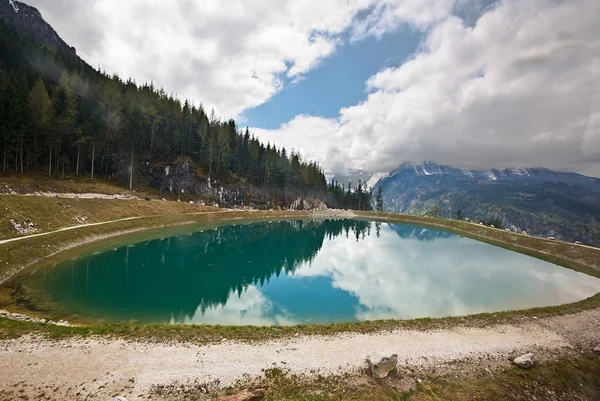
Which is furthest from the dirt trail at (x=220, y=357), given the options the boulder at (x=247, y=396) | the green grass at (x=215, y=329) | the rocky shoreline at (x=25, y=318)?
the rocky shoreline at (x=25, y=318)

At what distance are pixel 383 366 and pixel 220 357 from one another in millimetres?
9390

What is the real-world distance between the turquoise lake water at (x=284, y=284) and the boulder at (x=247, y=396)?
31.5 ft

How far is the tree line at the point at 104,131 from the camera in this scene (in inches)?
2785

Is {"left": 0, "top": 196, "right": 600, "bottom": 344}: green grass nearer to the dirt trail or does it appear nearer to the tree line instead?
the dirt trail

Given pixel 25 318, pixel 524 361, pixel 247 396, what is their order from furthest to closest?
pixel 25 318
pixel 524 361
pixel 247 396

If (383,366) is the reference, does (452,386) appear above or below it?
below

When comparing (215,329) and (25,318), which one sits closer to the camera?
(25,318)

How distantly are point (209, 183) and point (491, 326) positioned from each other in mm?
109430

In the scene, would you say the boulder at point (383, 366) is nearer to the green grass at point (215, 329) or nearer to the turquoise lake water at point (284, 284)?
the green grass at point (215, 329)

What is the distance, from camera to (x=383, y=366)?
1528 centimetres

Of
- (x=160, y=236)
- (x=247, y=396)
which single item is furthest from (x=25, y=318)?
(x=160, y=236)

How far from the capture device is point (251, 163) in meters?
143

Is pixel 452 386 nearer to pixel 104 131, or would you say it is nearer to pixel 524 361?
pixel 524 361

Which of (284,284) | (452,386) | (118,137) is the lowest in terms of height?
(284,284)
